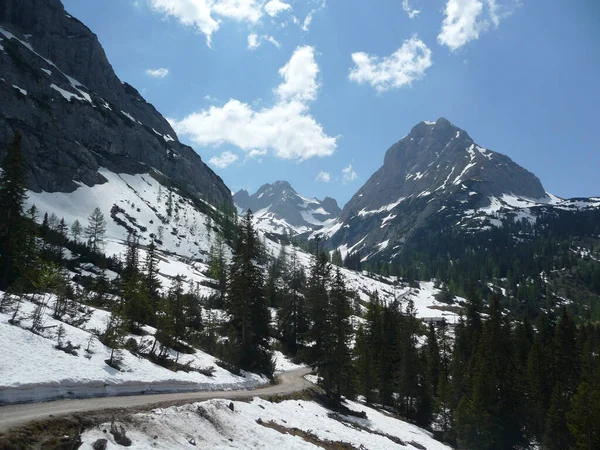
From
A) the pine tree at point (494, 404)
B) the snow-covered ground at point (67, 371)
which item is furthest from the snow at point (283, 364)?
the snow-covered ground at point (67, 371)

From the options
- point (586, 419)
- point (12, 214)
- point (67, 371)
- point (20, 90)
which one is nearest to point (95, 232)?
point (12, 214)

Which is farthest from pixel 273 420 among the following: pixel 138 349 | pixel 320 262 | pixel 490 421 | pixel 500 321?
pixel 500 321

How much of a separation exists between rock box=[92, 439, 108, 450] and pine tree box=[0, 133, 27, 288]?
28.4 metres

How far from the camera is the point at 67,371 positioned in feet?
61.9

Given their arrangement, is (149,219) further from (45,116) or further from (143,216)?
(45,116)

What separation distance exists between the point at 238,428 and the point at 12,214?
102 feet

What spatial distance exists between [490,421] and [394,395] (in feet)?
59.5

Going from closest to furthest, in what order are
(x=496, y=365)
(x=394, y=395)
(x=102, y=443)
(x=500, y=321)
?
(x=102, y=443)
(x=496, y=365)
(x=500, y=321)
(x=394, y=395)

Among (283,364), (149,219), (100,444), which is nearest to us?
(100,444)

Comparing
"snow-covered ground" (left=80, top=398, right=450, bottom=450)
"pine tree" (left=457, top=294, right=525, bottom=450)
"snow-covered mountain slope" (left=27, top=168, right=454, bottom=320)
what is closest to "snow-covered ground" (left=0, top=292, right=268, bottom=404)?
"snow-covered ground" (left=80, top=398, right=450, bottom=450)

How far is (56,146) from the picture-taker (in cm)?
15800

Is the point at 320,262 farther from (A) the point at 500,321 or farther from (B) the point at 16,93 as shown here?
(B) the point at 16,93

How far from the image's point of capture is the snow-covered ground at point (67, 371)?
16.4 meters

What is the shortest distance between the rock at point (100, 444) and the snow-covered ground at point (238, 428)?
0.49 ft
